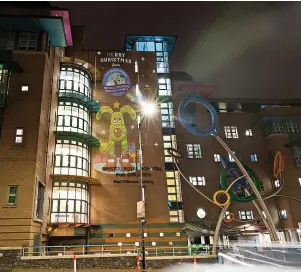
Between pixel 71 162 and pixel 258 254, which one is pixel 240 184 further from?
pixel 71 162

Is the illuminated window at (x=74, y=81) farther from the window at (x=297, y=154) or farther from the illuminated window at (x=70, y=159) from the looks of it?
the window at (x=297, y=154)

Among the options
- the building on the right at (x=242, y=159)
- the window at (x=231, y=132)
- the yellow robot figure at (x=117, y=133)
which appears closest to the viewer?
the yellow robot figure at (x=117, y=133)

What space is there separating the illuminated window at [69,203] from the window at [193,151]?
16.8 meters

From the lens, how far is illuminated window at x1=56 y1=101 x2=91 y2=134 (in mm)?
34188

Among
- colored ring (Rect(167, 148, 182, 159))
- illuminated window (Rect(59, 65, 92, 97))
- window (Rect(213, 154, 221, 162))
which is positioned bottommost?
colored ring (Rect(167, 148, 182, 159))

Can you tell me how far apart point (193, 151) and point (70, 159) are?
18561 mm

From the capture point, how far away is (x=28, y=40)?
33.0 meters

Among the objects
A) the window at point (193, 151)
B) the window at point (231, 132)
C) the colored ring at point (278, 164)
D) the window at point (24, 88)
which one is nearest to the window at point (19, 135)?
the window at point (24, 88)

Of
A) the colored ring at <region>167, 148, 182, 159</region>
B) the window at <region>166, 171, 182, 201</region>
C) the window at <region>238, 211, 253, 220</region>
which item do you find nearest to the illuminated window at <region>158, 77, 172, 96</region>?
Answer: the colored ring at <region>167, 148, 182, 159</region>

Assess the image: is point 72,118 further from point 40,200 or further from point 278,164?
point 278,164

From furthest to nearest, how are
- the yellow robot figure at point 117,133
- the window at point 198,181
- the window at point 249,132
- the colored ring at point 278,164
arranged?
1. the window at point 249,132
2. the window at point 198,181
3. the yellow robot figure at point 117,133
4. the colored ring at point 278,164

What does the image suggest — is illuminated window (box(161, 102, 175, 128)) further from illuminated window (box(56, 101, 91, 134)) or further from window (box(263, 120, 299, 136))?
window (box(263, 120, 299, 136))

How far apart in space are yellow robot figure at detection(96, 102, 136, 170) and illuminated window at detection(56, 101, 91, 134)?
313 cm

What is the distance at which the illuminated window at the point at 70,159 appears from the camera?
32.3m
